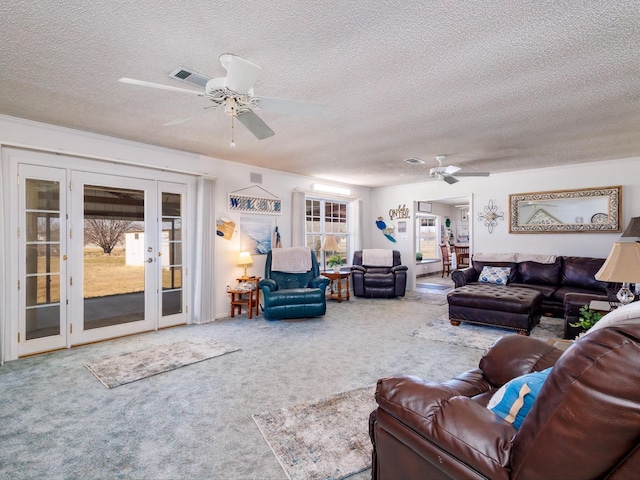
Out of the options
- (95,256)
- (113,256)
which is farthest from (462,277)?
(95,256)

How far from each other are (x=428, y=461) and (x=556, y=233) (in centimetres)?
600

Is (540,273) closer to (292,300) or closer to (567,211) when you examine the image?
(567,211)

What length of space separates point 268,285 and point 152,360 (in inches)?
77.0

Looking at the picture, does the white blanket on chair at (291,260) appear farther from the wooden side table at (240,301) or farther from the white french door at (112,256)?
the white french door at (112,256)

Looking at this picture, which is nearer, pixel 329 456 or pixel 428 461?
pixel 428 461

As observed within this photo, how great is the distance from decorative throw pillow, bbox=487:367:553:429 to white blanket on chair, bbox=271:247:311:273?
4413mm

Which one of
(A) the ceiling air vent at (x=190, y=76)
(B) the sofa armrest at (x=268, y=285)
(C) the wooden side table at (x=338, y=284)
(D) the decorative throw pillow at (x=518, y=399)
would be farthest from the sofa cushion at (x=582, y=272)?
(A) the ceiling air vent at (x=190, y=76)

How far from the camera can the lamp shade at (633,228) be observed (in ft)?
15.3

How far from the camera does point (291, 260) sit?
559cm

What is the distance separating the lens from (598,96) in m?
2.85

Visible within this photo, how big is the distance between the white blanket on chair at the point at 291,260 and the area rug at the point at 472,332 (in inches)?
85.6

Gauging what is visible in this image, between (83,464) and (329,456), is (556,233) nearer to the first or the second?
(329,456)

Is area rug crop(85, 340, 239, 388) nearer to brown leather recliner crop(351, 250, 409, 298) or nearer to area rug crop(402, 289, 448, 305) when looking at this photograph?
brown leather recliner crop(351, 250, 409, 298)

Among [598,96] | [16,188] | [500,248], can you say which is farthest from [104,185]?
[500,248]
